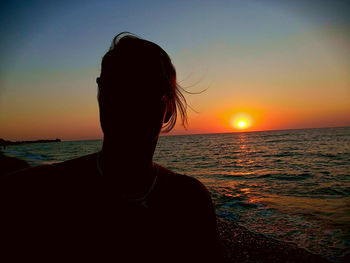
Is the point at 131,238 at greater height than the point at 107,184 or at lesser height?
lesser

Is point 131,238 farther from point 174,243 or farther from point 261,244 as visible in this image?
point 261,244

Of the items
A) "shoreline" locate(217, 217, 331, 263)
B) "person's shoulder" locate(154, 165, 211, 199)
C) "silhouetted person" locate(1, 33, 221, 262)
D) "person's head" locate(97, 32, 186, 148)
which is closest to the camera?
"silhouetted person" locate(1, 33, 221, 262)

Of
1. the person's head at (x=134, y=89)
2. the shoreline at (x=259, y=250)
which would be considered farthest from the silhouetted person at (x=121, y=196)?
the shoreline at (x=259, y=250)

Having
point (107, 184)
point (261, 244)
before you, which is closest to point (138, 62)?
point (107, 184)

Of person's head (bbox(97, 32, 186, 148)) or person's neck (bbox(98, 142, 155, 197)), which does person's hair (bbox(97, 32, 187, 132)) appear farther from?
person's neck (bbox(98, 142, 155, 197))

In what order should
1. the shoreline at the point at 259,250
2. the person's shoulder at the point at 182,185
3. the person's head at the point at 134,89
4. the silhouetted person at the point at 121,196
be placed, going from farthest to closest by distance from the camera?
the shoreline at the point at 259,250
the person's shoulder at the point at 182,185
the person's head at the point at 134,89
the silhouetted person at the point at 121,196

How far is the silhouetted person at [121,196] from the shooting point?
2.47 ft

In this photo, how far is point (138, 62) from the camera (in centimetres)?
97

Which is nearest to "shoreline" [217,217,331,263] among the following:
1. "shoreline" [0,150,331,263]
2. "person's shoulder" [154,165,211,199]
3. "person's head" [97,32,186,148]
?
"shoreline" [0,150,331,263]

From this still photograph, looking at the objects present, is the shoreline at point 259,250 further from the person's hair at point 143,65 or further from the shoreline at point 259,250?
the person's hair at point 143,65

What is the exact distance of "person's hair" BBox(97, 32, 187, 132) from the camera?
0.93 metres

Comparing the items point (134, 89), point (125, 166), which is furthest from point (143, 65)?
point (125, 166)

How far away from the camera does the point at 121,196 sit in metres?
0.92

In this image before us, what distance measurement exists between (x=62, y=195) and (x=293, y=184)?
44.8 feet
